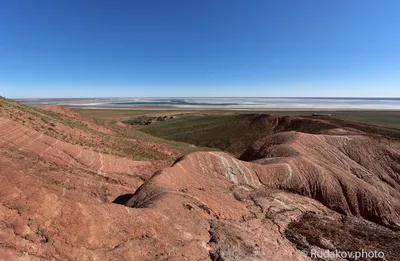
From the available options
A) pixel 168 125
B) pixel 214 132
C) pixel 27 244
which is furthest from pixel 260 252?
pixel 168 125

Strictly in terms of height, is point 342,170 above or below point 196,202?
below

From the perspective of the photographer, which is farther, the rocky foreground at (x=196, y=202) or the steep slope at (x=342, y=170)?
the steep slope at (x=342, y=170)

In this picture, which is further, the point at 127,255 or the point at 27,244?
the point at 127,255

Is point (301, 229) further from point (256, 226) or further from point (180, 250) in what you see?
point (180, 250)

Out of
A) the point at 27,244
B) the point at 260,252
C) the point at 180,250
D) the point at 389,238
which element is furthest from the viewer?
the point at 389,238

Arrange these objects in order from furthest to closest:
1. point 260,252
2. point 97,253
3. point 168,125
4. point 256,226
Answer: point 168,125, point 256,226, point 260,252, point 97,253

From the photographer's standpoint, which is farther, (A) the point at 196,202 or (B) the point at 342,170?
(B) the point at 342,170

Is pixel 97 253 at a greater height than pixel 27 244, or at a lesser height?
lesser

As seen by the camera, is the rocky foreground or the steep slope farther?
the steep slope
